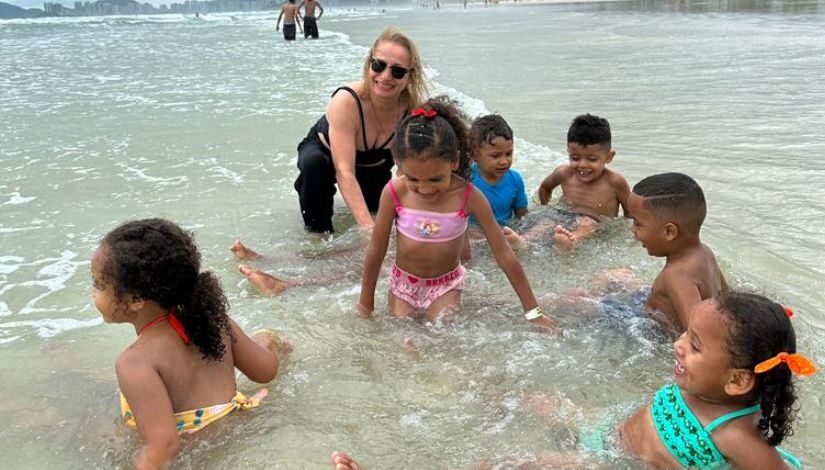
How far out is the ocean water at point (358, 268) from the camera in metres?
2.60

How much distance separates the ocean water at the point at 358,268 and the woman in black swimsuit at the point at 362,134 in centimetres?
32

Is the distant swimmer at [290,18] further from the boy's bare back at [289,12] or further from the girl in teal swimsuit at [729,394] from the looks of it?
the girl in teal swimsuit at [729,394]

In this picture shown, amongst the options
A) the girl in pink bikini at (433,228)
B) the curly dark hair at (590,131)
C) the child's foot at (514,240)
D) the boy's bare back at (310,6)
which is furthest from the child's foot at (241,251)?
the boy's bare back at (310,6)

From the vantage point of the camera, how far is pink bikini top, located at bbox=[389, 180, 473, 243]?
3.39 m

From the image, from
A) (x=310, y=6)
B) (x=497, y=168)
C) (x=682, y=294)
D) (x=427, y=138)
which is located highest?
(x=310, y=6)

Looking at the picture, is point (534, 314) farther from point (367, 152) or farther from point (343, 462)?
point (367, 152)

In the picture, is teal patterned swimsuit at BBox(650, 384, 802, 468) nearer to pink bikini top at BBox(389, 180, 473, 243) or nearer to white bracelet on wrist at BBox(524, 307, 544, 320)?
white bracelet on wrist at BBox(524, 307, 544, 320)

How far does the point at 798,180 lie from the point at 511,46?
39.6 feet

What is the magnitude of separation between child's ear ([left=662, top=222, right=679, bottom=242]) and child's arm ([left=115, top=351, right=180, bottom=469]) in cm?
221

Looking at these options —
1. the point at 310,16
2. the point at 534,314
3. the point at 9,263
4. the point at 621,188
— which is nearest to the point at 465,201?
the point at 534,314

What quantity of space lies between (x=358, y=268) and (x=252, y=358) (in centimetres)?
154

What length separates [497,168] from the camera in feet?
14.6

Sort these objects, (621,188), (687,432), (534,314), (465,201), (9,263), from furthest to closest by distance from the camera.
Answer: (621,188), (9,263), (465,201), (534,314), (687,432)

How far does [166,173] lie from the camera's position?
6387 millimetres
